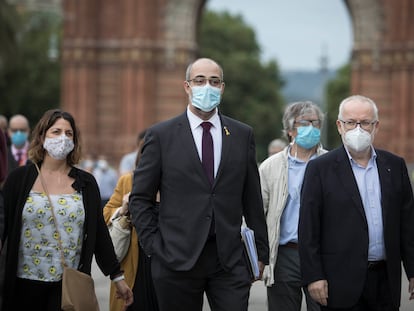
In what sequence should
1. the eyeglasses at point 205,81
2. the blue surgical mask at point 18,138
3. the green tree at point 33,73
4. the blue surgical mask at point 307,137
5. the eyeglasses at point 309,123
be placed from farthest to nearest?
1. the green tree at point 33,73
2. the blue surgical mask at point 18,138
3. the eyeglasses at point 309,123
4. the blue surgical mask at point 307,137
5. the eyeglasses at point 205,81

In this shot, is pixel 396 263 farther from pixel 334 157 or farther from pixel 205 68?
pixel 205 68

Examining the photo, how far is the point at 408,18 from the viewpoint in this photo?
29000 millimetres

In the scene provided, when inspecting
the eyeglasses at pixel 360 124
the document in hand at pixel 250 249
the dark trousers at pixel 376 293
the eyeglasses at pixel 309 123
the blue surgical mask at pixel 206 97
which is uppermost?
the blue surgical mask at pixel 206 97

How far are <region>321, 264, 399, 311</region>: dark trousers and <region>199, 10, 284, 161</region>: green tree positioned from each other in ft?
205

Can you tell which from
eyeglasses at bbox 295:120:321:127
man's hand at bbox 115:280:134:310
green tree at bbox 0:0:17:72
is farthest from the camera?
green tree at bbox 0:0:17:72

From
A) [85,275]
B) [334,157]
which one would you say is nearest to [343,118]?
[334,157]

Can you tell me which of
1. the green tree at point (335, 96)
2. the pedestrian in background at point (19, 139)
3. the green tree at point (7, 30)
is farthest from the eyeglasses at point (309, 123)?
the green tree at point (335, 96)

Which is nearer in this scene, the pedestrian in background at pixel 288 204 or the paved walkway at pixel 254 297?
the pedestrian in background at pixel 288 204

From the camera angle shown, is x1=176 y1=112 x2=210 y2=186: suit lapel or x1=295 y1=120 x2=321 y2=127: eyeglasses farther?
x1=295 y1=120 x2=321 y2=127: eyeglasses

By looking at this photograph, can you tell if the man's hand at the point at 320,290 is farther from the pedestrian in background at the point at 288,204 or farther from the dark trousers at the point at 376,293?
the pedestrian in background at the point at 288,204

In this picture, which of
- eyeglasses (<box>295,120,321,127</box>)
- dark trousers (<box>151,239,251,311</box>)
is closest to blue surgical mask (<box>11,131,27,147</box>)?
eyeglasses (<box>295,120,321,127</box>)

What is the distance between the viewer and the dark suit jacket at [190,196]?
19.7ft

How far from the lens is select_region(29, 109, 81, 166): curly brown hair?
6.58 m

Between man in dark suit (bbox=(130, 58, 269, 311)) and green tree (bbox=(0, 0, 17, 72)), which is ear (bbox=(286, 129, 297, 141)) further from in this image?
green tree (bbox=(0, 0, 17, 72))
